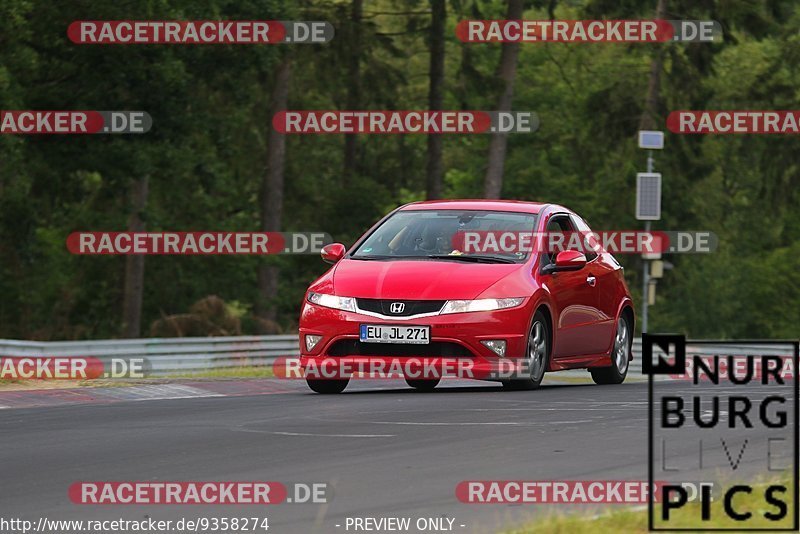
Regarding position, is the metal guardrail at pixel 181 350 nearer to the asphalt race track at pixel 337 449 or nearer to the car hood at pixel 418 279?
the car hood at pixel 418 279

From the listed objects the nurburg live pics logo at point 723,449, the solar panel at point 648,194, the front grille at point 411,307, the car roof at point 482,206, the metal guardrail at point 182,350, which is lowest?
the metal guardrail at point 182,350

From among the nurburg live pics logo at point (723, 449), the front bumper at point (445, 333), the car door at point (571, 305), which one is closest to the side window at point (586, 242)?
the car door at point (571, 305)

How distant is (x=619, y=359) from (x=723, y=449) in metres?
6.59

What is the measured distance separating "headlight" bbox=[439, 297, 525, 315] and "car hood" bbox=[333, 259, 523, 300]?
5 cm

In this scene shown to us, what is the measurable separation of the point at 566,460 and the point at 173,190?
47.6 metres

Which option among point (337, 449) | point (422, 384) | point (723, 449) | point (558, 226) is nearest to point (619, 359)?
point (558, 226)

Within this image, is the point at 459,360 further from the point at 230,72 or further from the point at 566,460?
the point at 230,72

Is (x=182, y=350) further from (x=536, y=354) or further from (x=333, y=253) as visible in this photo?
(x=536, y=354)

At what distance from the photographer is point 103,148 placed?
36062mm

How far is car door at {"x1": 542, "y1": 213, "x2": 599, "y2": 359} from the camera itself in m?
15.3

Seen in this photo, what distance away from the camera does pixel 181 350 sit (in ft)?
91.6

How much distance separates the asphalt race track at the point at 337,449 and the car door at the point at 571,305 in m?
0.93

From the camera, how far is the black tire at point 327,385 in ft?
49.7

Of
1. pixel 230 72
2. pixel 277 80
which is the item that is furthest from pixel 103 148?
pixel 277 80
